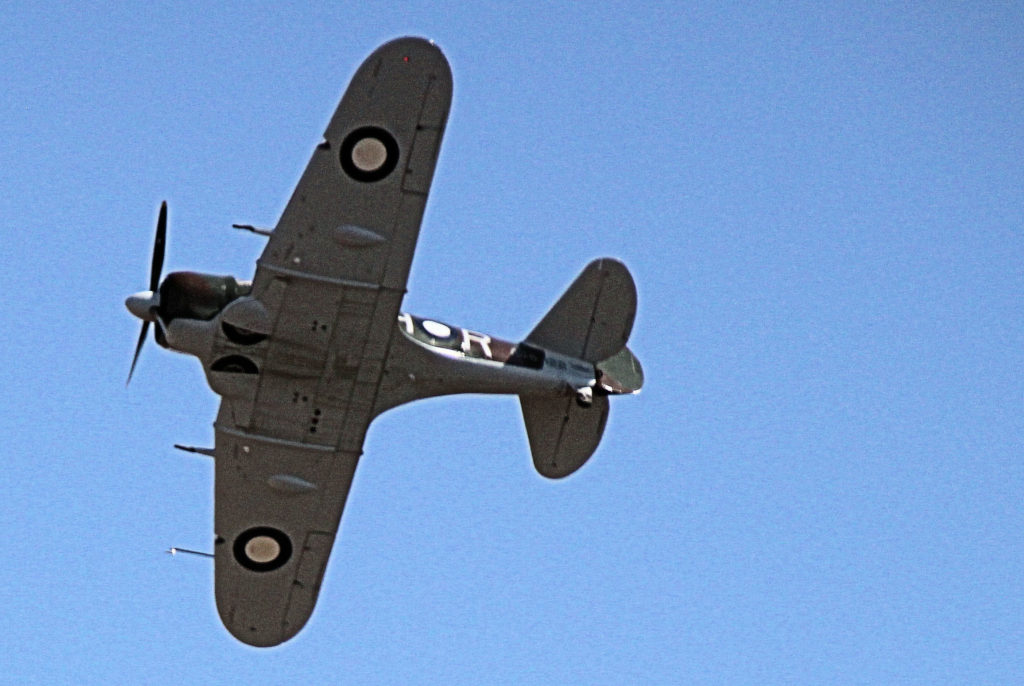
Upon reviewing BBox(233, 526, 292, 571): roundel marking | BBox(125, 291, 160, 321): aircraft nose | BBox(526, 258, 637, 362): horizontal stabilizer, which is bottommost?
BBox(233, 526, 292, 571): roundel marking

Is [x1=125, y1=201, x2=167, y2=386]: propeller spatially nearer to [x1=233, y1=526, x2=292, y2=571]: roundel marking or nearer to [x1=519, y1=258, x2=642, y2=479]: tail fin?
[x1=233, y1=526, x2=292, y2=571]: roundel marking

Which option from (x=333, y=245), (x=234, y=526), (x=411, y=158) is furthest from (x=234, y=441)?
(x=411, y=158)

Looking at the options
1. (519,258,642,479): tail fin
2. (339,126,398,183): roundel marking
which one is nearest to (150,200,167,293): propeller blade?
(339,126,398,183): roundel marking

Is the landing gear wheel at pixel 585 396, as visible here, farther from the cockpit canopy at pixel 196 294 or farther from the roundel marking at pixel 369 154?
the cockpit canopy at pixel 196 294

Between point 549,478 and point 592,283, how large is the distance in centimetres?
265

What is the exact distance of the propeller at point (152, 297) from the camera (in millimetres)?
19484

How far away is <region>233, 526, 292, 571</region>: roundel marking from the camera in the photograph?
21.7 metres

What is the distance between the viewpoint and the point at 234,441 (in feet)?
68.4

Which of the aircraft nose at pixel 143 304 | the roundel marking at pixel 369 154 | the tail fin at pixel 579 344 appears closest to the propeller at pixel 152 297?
the aircraft nose at pixel 143 304

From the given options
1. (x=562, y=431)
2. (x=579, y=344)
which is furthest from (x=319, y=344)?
(x=562, y=431)

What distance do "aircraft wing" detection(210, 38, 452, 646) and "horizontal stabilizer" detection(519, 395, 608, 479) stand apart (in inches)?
91.9

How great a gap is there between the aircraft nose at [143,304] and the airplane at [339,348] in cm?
2

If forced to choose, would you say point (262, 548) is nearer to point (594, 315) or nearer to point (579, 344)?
point (579, 344)

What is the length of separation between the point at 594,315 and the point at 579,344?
1.39ft
